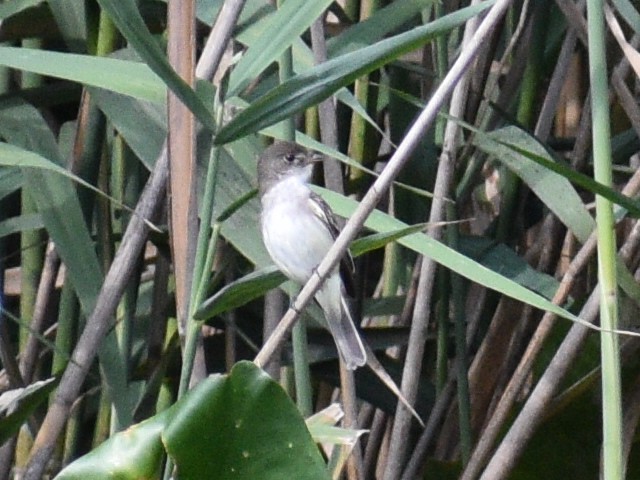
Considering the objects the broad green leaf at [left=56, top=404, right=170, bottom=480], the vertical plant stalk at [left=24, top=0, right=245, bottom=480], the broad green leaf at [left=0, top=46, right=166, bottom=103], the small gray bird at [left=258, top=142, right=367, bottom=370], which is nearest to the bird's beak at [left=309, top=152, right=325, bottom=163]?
the small gray bird at [left=258, top=142, right=367, bottom=370]

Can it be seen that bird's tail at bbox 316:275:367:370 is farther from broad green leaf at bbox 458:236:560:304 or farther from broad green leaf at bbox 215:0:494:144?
broad green leaf at bbox 215:0:494:144

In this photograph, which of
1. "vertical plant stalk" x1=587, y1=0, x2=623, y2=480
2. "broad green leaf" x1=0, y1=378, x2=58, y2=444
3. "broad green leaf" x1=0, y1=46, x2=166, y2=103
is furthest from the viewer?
"broad green leaf" x1=0, y1=378, x2=58, y2=444

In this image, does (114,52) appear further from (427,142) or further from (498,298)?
(498,298)

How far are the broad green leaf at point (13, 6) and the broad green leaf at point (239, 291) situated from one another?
2.29 ft

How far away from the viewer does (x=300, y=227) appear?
2.07m

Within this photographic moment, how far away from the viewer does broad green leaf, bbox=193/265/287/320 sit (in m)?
1.18

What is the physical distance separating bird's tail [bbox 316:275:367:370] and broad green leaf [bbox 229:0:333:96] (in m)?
0.49

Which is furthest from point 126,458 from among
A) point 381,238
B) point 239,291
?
point 381,238

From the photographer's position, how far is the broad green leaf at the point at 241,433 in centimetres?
110

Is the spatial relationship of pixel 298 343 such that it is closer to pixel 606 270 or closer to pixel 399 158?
pixel 399 158

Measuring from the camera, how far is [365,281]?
2129 mm

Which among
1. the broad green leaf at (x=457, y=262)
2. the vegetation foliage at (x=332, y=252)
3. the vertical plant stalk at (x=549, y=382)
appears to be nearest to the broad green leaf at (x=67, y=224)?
the vegetation foliage at (x=332, y=252)

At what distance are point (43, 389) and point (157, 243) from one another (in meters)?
0.47

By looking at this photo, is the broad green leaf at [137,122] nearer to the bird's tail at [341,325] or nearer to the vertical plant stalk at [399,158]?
the bird's tail at [341,325]
